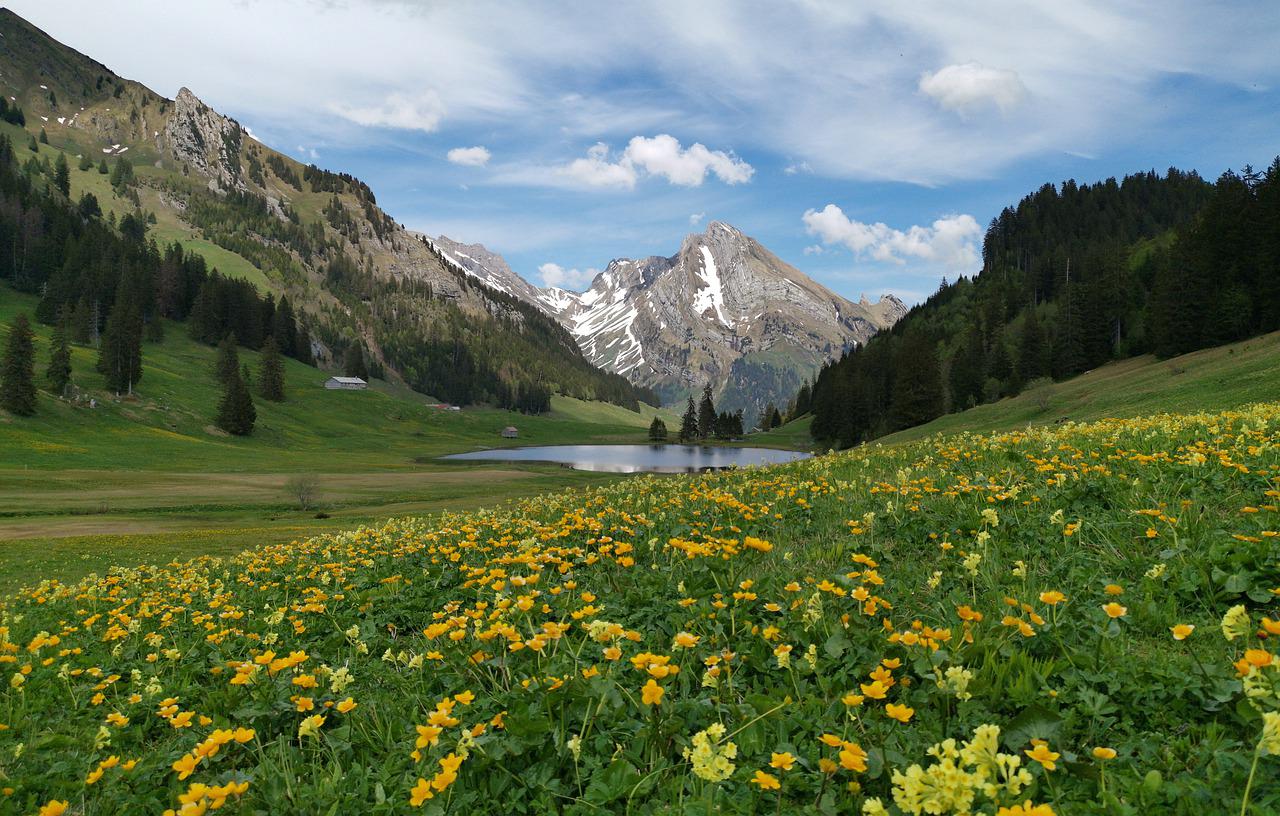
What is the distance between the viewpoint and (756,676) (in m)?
4.48

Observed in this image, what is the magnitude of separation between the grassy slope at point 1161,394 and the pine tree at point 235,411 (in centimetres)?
11867

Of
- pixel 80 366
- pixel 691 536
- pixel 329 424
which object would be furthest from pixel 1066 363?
pixel 80 366

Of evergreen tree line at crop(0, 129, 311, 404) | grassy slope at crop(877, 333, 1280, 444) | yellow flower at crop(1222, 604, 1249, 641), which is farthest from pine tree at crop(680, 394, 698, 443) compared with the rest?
yellow flower at crop(1222, 604, 1249, 641)

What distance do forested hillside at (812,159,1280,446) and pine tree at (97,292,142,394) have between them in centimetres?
13399

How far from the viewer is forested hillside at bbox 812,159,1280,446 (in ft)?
238

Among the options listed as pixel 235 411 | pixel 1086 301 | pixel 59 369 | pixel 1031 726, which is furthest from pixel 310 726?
pixel 235 411

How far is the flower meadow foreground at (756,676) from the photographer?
3.06 metres

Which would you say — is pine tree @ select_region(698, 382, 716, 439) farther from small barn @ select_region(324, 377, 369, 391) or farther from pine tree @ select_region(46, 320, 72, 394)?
pine tree @ select_region(46, 320, 72, 394)

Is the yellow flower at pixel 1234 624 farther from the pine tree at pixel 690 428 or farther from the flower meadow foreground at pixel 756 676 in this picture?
the pine tree at pixel 690 428

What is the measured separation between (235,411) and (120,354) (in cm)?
2054

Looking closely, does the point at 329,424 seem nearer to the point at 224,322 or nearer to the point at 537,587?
the point at 224,322

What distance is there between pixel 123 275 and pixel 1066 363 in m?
207

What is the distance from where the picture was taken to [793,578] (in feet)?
19.5

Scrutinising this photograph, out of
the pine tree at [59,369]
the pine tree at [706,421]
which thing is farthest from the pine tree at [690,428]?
the pine tree at [59,369]
